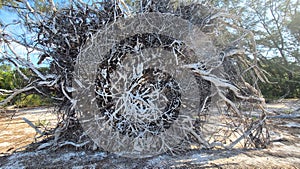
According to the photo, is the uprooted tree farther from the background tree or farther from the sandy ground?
the background tree

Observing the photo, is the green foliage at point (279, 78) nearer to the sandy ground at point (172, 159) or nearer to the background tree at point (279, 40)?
the background tree at point (279, 40)

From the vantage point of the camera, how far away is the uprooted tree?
7.14ft

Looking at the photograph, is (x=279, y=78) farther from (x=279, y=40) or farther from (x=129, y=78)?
(x=129, y=78)

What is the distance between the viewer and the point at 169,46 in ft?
7.34

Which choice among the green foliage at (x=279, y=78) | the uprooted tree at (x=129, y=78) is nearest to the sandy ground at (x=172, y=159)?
the uprooted tree at (x=129, y=78)

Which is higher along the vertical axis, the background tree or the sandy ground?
the background tree

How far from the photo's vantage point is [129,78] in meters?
2.16

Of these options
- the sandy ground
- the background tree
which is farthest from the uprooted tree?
the background tree

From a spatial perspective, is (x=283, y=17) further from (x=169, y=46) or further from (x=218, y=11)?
(x=169, y=46)

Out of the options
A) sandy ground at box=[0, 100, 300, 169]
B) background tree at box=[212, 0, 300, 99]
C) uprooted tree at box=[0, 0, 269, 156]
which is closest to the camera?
sandy ground at box=[0, 100, 300, 169]

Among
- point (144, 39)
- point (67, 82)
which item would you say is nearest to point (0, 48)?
point (67, 82)

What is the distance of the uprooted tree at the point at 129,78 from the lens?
7.14ft

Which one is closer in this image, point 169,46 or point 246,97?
point 169,46

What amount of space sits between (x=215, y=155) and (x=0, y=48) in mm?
3114
